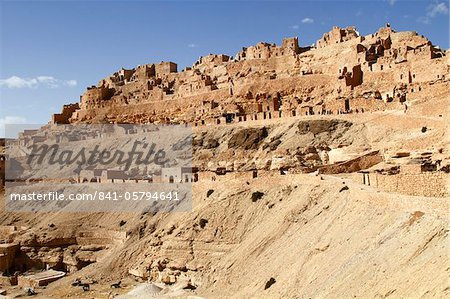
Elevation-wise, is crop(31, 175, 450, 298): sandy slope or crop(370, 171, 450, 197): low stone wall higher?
crop(370, 171, 450, 197): low stone wall

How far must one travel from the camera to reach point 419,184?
52.3 feet

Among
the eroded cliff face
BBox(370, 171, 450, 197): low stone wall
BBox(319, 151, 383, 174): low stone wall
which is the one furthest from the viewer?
BBox(319, 151, 383, 174): low stone wall

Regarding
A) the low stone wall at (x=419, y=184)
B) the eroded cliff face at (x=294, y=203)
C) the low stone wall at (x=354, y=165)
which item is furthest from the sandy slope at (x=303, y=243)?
the low stone wall at (x=354, y=165)

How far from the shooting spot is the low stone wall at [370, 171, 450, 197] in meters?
15.2

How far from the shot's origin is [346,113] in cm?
3659

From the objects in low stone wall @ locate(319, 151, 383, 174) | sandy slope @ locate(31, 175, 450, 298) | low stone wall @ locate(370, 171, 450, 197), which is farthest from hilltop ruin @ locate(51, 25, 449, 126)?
low stone wall @ locate(370, 171, 450, 197)

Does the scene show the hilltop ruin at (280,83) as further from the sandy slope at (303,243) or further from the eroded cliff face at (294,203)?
the sandy slope at (303,243)

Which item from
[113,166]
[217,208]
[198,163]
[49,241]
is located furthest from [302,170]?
[113,166]

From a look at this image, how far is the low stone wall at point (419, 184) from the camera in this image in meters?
15.2

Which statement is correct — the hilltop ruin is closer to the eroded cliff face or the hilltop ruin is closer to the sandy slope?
the eroded cliff face

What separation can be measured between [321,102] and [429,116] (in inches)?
591

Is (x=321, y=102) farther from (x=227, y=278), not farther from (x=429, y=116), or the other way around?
(x=227, y=278)

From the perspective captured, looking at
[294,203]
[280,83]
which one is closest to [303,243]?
[294,203]

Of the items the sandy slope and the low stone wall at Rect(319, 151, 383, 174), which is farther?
the low stone wall at Rect(319, 151, 383, 174)
